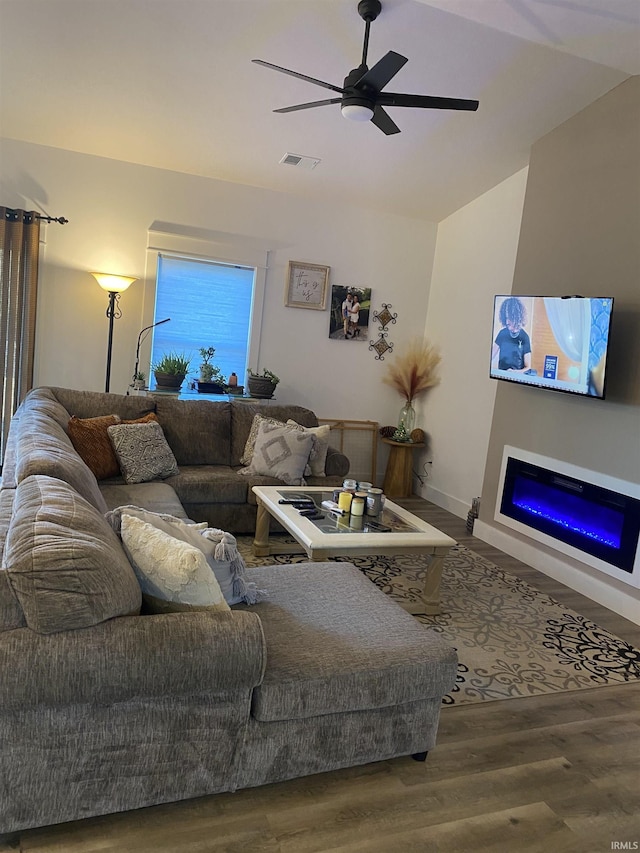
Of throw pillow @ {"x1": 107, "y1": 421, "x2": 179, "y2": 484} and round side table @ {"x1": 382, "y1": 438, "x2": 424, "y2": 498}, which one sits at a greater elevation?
throw pillow @ {"x1": 107, "y1": 421, "x2": 179, "y2": 484}

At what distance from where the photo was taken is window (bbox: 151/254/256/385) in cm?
515

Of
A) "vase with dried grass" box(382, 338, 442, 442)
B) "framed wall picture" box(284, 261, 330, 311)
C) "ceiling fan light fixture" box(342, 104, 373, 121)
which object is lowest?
"vase with dried grass" box(382, 338, 442, 442)

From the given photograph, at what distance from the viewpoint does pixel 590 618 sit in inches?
133

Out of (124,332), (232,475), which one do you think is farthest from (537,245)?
(124,332)

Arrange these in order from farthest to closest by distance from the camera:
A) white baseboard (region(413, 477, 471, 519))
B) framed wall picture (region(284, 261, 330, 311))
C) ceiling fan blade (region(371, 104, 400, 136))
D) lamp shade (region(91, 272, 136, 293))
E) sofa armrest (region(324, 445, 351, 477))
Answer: framed wall picture (region(284, 261, 330, 311)) < white baseboard (region(413, 477, 471, 519)) < lamp shade (region(91, 272, 136, 293)) < sofa armrest (region(324, 445, 351, 477)) < ceiling fan blade (region(371, 104, 400, 136))

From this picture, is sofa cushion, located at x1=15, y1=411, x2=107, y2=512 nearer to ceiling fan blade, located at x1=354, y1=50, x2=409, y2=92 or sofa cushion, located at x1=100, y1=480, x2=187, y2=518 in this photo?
sofa cushion, located at x1=100, y1=480, x2=187, y2=518

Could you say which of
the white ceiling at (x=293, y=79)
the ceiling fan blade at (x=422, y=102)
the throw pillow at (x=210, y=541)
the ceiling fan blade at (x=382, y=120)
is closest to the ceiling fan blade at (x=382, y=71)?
the ceiling fan blade at (x=422, y=102)

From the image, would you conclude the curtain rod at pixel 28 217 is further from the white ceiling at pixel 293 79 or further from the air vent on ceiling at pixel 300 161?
the air vent on ceiling at pixel 300 161

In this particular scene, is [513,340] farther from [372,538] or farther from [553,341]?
[372,538]

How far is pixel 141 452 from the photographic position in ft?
12.5

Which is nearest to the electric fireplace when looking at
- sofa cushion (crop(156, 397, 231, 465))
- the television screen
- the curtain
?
the television screen

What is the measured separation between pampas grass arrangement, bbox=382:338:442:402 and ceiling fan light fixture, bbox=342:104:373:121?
306 cm

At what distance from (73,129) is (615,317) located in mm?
4002

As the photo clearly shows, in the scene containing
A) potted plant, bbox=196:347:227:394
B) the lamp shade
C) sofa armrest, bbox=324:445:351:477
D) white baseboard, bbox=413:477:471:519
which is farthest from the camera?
white baseboard, bbox=413:477:471:519
